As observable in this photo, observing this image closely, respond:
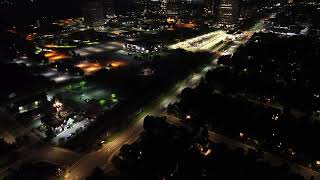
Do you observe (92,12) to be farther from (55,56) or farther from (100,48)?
(55,56)

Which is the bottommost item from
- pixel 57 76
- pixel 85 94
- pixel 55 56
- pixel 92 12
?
pixel 85 94

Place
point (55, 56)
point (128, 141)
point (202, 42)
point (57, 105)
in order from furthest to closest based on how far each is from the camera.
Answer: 1. point (202, 42)
2. point (55, 56)
3. point (57, 105)
4. point (128, 141)

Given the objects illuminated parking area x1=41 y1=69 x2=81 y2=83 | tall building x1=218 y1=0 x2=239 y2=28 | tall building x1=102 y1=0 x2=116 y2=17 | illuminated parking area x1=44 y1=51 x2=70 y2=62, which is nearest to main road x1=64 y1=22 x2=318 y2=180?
illuminated parking area x1=41 y1=69 x2=81 y2=83

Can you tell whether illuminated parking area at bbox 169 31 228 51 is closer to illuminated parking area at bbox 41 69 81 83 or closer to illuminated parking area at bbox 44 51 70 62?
illuminated parking area at bbox 44 51 70 62

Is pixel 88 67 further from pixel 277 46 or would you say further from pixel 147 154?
pixel 277 46

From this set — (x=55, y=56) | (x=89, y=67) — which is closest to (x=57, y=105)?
(x=89, y=67)
